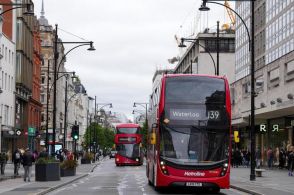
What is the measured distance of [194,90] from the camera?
78.5 ft

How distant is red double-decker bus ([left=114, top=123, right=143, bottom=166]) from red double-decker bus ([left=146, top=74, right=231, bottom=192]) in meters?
38.0

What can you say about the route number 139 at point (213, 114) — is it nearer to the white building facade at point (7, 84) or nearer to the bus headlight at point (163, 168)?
the bus headlight at point (163, 168)

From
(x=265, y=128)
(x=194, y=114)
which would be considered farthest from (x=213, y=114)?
(x=265, y=128)

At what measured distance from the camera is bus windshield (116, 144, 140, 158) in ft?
210

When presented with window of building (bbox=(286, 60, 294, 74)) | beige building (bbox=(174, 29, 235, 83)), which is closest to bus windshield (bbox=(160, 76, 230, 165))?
window of building (bbox=(286, 60, 294, 74))

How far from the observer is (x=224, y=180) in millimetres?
23766

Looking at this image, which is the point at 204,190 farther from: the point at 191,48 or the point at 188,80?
the point at 191,48

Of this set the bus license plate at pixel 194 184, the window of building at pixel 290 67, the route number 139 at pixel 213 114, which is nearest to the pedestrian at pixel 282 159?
the window of building at pixel 290 67

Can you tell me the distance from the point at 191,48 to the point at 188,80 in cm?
9777

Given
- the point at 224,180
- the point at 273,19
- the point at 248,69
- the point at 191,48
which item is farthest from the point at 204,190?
the point at 191,48

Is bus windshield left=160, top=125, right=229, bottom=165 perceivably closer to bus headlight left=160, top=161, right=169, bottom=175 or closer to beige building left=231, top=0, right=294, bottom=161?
bus headlight left=160, top=161, right=169, bottom=175

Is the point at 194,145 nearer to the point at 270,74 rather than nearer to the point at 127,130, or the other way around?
the point at 270,74

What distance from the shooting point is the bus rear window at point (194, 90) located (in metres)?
23.8

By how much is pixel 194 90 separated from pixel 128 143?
130 feet
